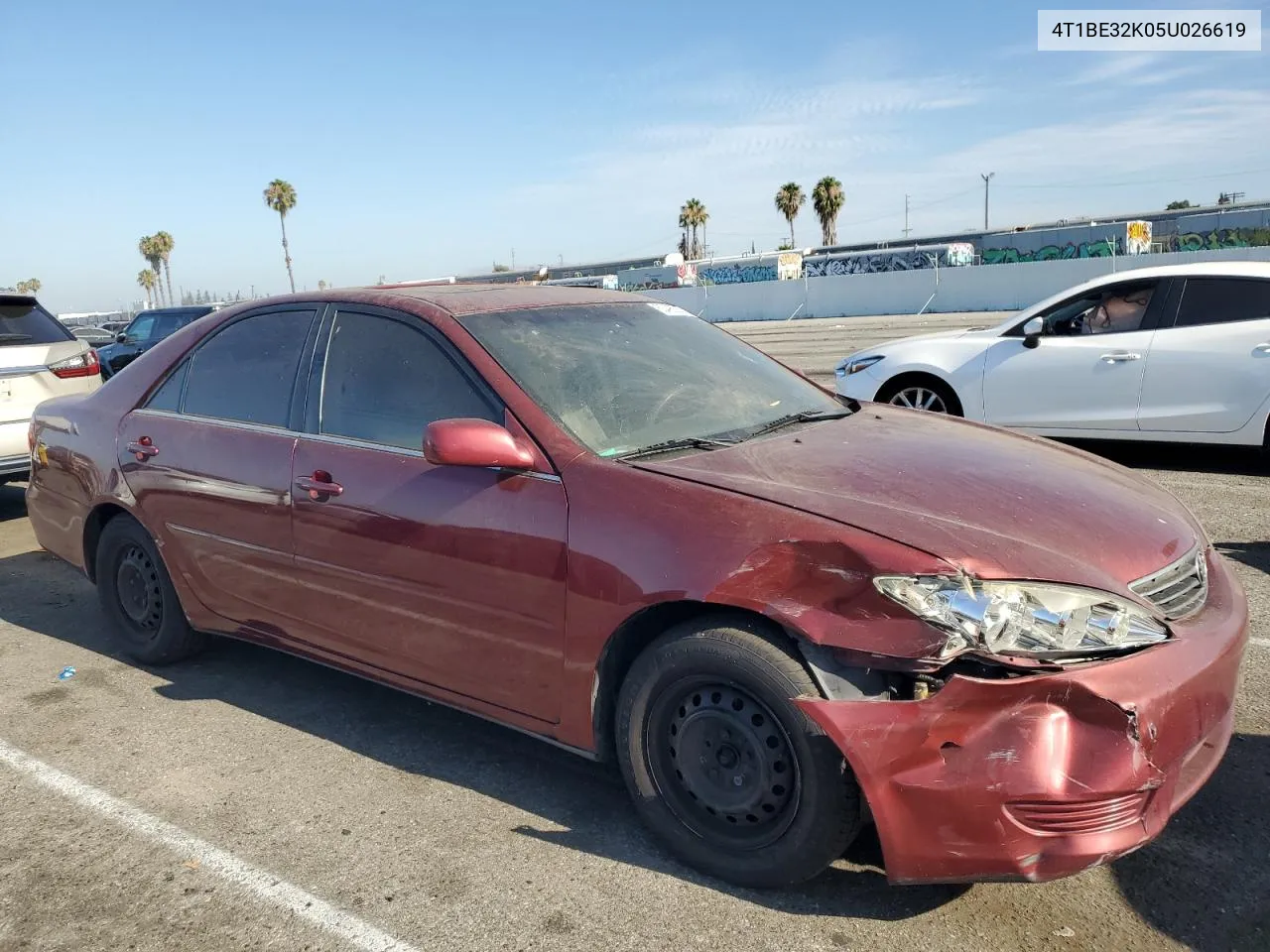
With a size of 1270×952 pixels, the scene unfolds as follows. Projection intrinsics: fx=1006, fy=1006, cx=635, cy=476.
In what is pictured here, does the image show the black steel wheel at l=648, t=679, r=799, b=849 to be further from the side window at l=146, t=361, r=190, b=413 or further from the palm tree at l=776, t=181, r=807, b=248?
the palm tree at l=776, t=181, r=807, b=248

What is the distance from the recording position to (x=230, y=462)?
3.97 m

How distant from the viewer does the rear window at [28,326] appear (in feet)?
26.6

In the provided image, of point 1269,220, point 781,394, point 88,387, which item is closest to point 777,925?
point 781,394

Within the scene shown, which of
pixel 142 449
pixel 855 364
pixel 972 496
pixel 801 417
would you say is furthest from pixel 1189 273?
pixel 142 449

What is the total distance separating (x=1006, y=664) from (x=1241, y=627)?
918 mm

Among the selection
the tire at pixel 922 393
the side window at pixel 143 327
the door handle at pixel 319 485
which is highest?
the side window at pixel 143 327

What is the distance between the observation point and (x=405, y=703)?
4.14m

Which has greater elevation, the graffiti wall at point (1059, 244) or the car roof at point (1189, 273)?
the graffiti wall at point (1059, 244)

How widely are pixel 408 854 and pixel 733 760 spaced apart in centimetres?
106

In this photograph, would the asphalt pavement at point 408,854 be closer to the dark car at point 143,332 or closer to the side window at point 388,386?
the side window at point 388,386

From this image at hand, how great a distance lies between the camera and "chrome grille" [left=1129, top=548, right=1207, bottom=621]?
8.55 ft

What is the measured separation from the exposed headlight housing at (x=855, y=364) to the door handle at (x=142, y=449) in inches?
230

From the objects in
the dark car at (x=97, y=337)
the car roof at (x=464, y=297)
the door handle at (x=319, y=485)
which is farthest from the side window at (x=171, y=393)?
the dark car at (x=97, y=337)

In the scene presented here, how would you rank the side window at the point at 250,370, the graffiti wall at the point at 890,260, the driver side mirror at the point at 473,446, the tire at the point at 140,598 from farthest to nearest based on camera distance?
1. the graffiti wall at the point at 890,260
2. the tire at the point at 140,598
3. the side window at the point at 250,370
4. the driver side mirror at the point at 473,446
